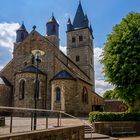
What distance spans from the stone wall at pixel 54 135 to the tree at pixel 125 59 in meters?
8.66

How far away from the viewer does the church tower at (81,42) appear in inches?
2208

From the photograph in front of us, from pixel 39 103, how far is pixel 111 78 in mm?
13632

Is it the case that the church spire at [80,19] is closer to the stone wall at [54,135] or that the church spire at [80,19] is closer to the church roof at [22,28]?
the church roof at [22,28]

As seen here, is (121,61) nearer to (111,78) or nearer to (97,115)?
(111,78)

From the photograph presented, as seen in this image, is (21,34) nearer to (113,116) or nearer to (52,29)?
(52,29)

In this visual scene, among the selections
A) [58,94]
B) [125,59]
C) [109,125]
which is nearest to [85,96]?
[58,94]

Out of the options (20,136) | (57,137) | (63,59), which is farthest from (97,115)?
(63,59)

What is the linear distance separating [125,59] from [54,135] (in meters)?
13.0

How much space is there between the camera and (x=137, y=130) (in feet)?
65.0

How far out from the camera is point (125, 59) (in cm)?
2194

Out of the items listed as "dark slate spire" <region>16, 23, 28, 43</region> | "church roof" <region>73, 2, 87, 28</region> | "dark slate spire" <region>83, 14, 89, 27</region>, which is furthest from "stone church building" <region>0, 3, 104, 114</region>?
"church roof" <region>73, 2, 87, 28</region>

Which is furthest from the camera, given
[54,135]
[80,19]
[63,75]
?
[80,19]

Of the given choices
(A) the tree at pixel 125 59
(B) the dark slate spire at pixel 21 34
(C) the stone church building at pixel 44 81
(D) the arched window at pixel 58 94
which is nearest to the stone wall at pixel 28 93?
(C) the stone church building at pixel 44 81

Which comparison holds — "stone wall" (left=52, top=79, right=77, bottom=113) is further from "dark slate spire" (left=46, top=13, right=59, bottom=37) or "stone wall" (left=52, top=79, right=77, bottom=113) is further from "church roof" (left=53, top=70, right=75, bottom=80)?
"dark slate spire" (left=46, top=13, right=59, bottom=37)
